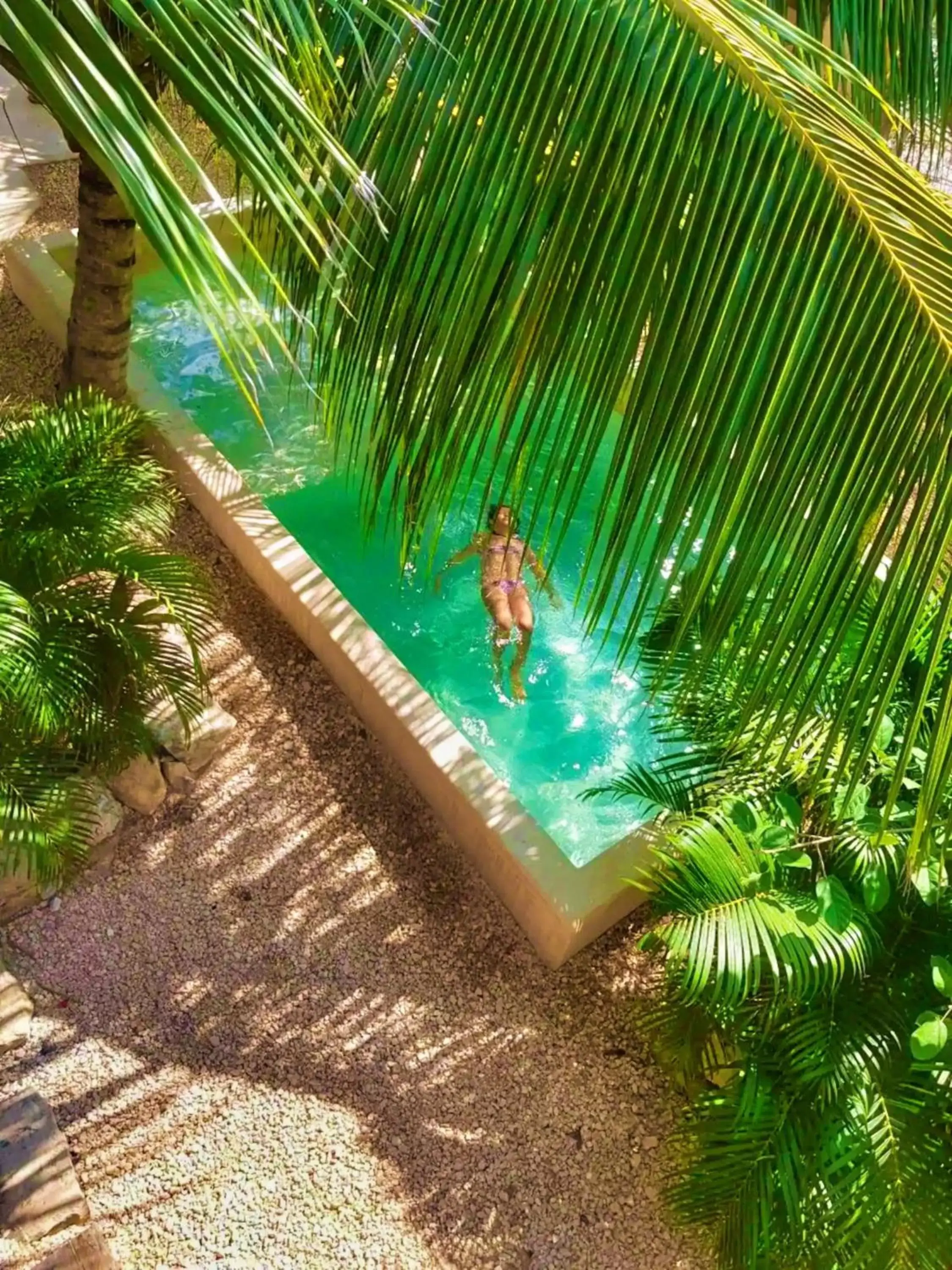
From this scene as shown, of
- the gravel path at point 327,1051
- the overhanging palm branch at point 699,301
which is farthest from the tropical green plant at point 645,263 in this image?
the gravel path at point 327,1051

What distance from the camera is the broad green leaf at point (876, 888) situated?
240 centimetres

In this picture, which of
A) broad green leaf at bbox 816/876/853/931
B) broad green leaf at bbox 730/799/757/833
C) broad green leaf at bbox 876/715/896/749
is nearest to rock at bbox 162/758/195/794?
broad green leaf at bbox 730/799/757/833

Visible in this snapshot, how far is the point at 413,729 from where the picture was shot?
3227mm

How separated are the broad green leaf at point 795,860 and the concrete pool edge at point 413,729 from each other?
21.5 inches

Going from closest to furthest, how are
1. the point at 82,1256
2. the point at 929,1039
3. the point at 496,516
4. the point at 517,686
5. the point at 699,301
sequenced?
the point at 699,301 < the point at 929,1039 < the point at 82,1256 < the point at 496,516 < the point at 517,686

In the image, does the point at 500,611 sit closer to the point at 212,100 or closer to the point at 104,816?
the point at 104,816

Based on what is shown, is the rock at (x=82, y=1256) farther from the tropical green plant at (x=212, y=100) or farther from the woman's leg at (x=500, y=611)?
the woman's leg at (x=500, y=611)

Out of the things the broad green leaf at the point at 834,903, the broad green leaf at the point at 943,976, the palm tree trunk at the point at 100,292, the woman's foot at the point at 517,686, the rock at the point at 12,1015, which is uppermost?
the palm tree trunk at the point at 100,292

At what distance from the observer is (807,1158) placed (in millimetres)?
2414

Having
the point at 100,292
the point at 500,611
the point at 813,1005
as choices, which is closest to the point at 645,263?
the point at 813,1005

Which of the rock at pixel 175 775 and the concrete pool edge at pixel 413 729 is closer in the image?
the concrete pool edge at pixel 413 729

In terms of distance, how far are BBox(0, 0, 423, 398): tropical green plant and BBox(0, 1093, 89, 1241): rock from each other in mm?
2134

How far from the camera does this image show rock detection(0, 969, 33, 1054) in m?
2.68

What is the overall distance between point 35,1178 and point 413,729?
1.53 metres
